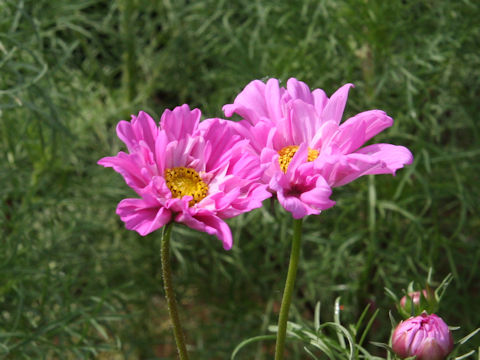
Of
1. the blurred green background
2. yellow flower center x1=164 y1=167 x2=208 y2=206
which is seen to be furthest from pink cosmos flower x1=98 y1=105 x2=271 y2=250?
the blurred green background

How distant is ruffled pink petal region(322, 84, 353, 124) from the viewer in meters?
0.48

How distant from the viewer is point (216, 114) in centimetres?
115

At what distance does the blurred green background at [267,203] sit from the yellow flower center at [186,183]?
0.50 meters

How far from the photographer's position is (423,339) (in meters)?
0.46

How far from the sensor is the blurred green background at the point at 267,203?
1.02 m

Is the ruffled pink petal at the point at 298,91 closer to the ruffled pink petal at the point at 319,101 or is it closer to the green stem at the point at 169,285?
the ruffled pink petal at the point at 319,101

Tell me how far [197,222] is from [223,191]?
0.14 ft

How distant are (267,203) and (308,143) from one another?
0.61 metres

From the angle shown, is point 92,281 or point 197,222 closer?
point 197,222

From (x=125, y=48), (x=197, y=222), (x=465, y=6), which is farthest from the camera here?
(x=125, y=48)

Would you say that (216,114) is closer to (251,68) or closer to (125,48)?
(251,68)

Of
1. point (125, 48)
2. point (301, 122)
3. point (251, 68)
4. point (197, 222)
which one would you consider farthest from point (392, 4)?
point (197, 222)

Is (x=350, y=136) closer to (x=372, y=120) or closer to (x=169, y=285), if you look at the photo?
(x=372, y=120)

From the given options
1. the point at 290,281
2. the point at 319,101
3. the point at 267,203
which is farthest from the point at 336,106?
the point at 267,203
